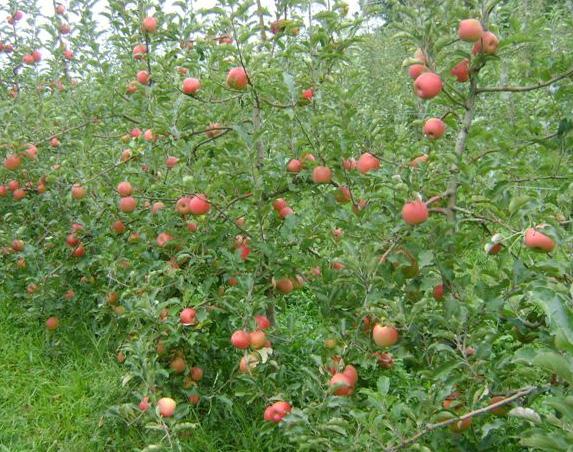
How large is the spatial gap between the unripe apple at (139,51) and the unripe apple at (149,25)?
0.17m

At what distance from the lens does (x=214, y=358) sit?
9.89 feet

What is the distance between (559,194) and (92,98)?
279cm

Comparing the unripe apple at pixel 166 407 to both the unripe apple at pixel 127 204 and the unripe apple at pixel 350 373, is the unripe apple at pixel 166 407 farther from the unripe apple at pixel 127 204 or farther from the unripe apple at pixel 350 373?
the unripe apple at pixel 127 204

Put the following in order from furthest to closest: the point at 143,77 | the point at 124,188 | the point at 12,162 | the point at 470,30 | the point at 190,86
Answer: the point at 12,162
the point at 143,77
the point at 124,188
the point at 190,86
the point at 470,30

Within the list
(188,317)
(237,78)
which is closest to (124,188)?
(188,317)

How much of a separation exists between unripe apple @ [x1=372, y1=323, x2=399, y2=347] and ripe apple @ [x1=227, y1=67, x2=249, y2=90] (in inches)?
43.7

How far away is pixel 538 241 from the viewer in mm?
1648

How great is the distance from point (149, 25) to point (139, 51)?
30cm

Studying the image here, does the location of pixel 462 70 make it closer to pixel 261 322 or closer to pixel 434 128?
pixel 434 128

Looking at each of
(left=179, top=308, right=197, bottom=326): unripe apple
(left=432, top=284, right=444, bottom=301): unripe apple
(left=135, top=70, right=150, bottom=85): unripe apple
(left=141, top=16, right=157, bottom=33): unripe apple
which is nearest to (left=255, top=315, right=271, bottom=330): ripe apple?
(left=179, top=308, right=197, bottom=326): unripe apple

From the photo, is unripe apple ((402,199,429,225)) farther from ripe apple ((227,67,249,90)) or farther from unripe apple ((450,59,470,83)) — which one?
ripe apple ((227,67,249,90))

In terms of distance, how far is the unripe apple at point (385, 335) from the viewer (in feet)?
6.17

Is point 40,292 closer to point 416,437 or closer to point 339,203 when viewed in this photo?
point 339,203

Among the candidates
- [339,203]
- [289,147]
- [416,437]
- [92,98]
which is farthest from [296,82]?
[92,98]
